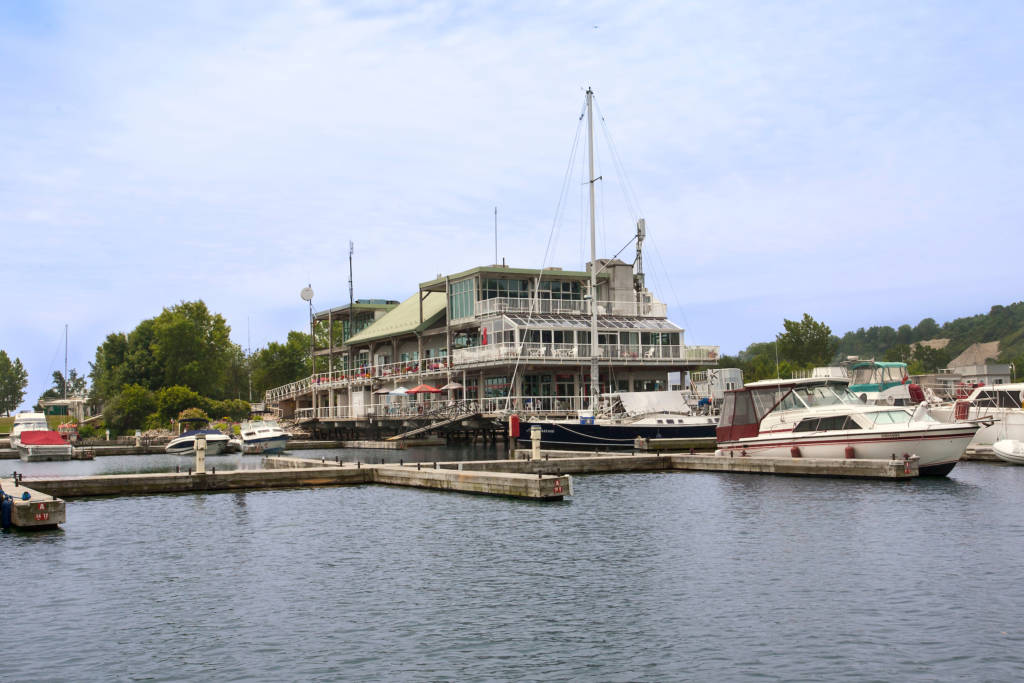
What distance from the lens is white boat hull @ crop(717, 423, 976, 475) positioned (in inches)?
1325

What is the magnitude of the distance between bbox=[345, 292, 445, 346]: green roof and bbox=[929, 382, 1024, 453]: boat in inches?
1615

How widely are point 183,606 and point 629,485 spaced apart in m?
21.4

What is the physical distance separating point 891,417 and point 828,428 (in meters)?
2.38

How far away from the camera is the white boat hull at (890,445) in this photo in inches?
1325

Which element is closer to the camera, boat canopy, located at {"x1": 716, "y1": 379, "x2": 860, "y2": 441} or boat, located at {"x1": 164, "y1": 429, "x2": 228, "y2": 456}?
boat canopy, located at {"x1": 716, "y1": 379, "x2": 860, "y2": 441}

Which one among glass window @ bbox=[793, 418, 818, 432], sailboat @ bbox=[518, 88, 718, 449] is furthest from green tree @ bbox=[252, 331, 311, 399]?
glass window @ bbox=[793, 418, 818, 432]

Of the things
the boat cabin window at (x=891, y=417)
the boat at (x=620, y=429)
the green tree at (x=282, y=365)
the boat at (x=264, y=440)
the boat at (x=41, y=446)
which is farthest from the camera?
the green tree at (x=282, y=365)

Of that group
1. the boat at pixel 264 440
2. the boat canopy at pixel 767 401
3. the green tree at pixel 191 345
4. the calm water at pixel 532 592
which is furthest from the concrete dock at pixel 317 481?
the green tree at pixel 191 345

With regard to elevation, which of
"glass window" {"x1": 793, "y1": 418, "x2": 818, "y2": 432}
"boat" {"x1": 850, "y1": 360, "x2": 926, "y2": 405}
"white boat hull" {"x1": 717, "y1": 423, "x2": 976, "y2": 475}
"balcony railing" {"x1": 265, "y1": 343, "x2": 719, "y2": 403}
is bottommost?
"white boat hull" {"x1": 717, "y1": 423, "x2": 976, "y2": 475}

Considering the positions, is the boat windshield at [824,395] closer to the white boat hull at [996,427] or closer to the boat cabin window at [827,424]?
the boat cabin window at [827,424]

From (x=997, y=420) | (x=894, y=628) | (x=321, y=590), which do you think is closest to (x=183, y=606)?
(x=321, y=590)

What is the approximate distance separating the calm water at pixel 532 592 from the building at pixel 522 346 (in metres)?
35.4

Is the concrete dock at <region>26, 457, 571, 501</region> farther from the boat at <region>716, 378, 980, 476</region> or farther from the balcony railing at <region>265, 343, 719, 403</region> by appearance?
the balcony railing at <region>265, 343, 719, 403</region>

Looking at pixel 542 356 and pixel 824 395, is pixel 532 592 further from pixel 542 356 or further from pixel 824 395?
pixel 542 356
